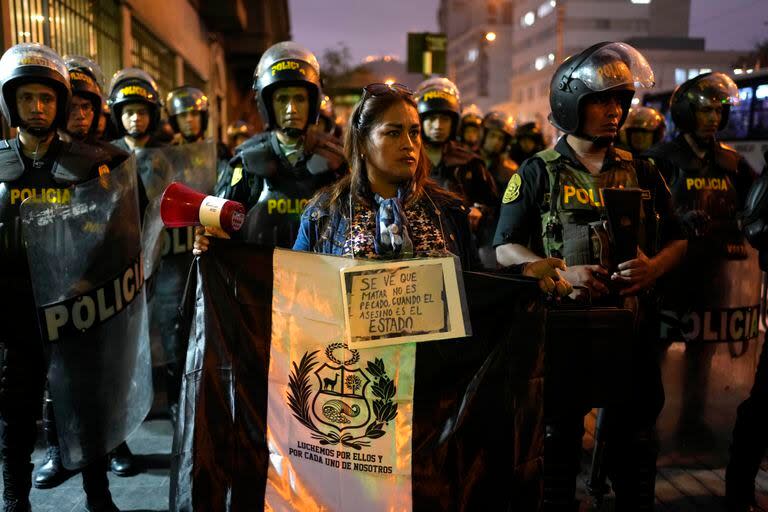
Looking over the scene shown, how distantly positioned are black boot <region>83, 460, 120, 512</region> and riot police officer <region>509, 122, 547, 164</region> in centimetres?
731

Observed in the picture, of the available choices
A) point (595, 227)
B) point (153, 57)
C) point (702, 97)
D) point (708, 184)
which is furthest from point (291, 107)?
point (153, 57)

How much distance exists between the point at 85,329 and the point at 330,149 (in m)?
1.85

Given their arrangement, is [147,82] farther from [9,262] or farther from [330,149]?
[9,262]

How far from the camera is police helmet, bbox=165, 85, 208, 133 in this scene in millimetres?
6590

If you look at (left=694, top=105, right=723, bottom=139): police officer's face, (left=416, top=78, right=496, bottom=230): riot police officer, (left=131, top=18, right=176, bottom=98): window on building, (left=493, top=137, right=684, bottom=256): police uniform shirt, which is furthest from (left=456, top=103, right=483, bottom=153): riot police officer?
(left=493, top=137, right=684, bottom=256): police uniform shirt

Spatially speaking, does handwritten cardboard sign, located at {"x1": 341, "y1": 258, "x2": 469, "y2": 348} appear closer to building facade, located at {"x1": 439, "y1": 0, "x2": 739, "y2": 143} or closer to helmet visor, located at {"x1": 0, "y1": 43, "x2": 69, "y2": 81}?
helmet visor, located at {"x1": 0, "y1": 43, "x2": 69, "y2": 81}

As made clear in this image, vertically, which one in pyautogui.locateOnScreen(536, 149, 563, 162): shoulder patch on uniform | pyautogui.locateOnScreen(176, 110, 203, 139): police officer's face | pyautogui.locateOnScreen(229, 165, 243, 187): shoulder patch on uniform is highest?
pyautogui.locateOnScreen(176, 110, 203, 139): police officer's face

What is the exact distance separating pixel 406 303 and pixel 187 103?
472 centimetres

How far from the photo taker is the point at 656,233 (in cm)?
342

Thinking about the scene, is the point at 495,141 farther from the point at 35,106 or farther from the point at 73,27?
the point at 35,106

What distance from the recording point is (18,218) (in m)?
3.54

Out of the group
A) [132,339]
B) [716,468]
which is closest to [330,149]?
[132,339]

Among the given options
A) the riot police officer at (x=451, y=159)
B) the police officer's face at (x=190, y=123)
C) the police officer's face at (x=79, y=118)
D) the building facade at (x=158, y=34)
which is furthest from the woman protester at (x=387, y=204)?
the building facade at (x=158, y=34)

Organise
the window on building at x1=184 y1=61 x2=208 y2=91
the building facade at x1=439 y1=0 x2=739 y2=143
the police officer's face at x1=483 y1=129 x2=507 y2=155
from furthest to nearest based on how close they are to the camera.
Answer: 1. the building facade at x1=439 y1=0 x2=739 y2=143
2. the window on building at x1=184 y1=61 x2=208 y2=91
3. the police officer's face at x1=483 y1=129 x2=507 y2=155
